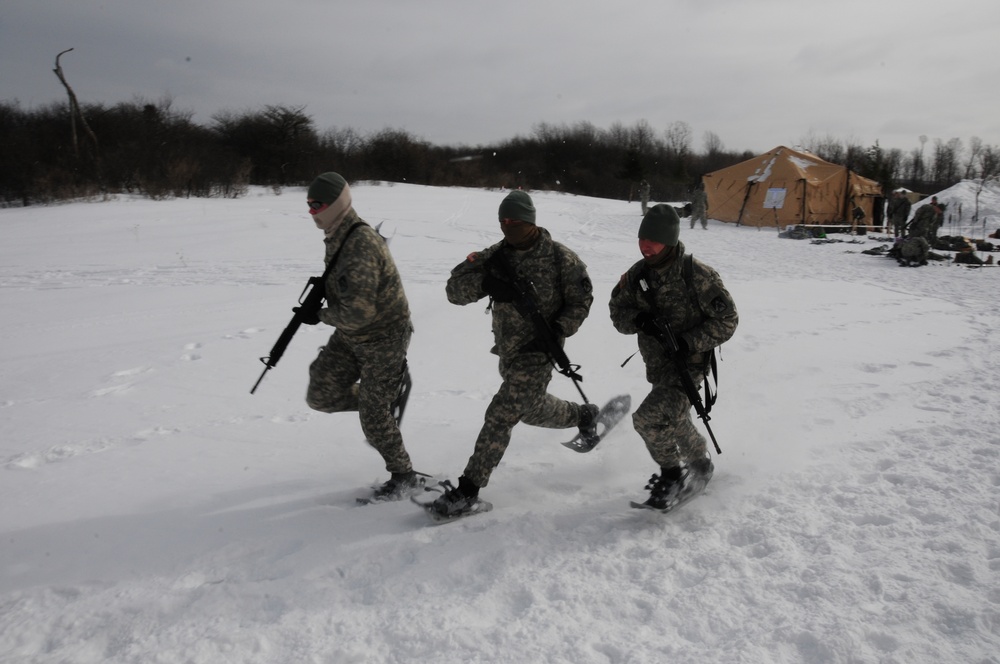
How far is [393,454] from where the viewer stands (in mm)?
3760

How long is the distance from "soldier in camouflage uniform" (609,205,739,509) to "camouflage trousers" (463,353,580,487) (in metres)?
0.53

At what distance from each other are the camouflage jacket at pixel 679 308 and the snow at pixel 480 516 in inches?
34.4

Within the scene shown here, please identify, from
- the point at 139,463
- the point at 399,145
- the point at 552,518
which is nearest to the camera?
the point at 552,518

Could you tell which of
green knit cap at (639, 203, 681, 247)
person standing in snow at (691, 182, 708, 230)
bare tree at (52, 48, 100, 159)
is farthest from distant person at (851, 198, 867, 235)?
bare tree at (52, 48, 100, 159)

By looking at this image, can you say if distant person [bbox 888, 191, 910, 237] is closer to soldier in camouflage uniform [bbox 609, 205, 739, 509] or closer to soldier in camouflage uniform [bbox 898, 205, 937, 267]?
soldier in camouflage uniform [bbox 898, 205, 937, 267]

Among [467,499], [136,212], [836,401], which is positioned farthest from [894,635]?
[136,212]

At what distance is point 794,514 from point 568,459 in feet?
4.87

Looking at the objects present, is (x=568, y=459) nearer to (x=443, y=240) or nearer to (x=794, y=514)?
(x=794, y=514)

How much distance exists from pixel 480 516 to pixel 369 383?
957 mm

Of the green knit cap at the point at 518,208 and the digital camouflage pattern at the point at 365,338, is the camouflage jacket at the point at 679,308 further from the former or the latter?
the digital camouflage pattern at the point at 365,338

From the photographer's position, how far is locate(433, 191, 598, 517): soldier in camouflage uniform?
11.6 feet

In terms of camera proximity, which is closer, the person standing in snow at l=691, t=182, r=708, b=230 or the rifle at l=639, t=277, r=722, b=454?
the rifle at l=639, t=277, r=722, b=454

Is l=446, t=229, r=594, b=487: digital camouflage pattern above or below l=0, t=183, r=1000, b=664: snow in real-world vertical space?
above

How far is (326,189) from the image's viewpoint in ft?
11.4
